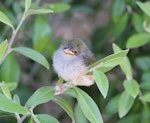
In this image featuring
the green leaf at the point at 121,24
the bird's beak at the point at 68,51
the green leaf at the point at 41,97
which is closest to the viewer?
the green leaf at the point at 41,97

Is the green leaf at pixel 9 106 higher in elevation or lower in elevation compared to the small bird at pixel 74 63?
higher

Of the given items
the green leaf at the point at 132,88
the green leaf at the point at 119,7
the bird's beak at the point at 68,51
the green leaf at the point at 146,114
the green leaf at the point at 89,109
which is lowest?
the green leaf at the point at 146,114

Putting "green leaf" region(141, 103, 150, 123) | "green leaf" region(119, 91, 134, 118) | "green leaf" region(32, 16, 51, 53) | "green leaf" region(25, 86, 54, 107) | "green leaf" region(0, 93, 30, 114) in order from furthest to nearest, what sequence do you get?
"green leaf" region(32, 16, 51, 53) → "green leaf" region(141, 103, 150, 123) → "green leaf" region(119, 91, 134, 118) → "green leaf" region(25, 86, 54, 107) → "green leaf" region(0, 93, 30, 114)

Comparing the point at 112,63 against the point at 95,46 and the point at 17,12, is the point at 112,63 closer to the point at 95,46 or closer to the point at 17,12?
the point at 17,12

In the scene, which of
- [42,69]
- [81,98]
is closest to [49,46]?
[42,69]

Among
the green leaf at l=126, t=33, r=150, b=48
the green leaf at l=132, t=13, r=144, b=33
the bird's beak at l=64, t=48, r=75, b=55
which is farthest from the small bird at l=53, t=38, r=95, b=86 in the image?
the green leaf at l=132, t=13, r=144, b=33

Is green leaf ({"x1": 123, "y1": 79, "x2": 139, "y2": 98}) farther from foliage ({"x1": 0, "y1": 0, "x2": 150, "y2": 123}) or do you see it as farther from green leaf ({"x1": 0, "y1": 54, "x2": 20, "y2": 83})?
green leaf ({"x1": 0, "y1": 54, "x2": 20, "y2": 83})

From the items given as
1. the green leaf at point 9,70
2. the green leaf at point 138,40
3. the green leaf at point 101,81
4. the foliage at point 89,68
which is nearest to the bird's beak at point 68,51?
the foliage at point 89,68

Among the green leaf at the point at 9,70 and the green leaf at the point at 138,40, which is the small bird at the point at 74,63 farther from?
the green leaf at the point at 9,70
